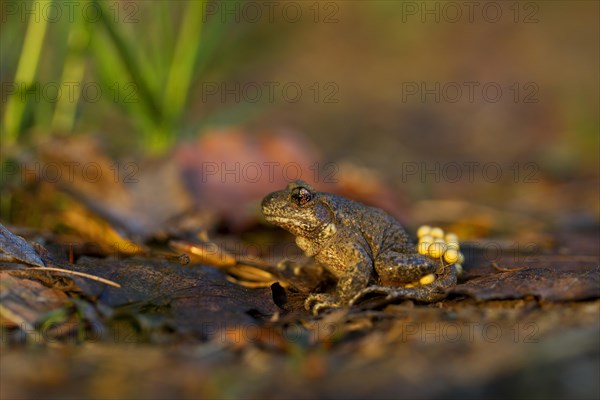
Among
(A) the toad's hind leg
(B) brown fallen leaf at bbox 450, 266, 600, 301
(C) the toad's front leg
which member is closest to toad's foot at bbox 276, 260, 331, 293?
(C) the toad's front leg

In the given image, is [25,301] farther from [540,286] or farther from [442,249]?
[540,286]

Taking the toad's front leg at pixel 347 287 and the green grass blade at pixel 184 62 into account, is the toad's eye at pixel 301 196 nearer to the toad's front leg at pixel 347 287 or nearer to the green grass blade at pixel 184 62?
the toad's front leg at pixel 347 287

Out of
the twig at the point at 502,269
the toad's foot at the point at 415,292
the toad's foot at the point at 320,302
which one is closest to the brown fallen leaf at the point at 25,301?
the toad's foot at the point at 320,302

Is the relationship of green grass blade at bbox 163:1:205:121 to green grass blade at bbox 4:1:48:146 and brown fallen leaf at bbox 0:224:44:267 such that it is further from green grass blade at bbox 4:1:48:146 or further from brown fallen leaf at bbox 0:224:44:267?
brown fallen leaf at bbox 0:224:44:267

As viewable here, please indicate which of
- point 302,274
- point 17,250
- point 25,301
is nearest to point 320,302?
point 302,274

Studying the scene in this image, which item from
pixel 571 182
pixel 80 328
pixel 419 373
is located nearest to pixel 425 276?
pixel 419 373

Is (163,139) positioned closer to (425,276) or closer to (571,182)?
(425,276)
